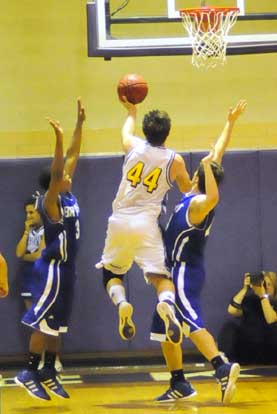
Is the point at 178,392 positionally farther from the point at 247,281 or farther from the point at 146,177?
the point at 247,281

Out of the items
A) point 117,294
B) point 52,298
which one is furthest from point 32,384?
point 117,294

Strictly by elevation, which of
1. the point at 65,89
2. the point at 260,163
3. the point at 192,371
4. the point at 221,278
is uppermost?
the point at 65,89

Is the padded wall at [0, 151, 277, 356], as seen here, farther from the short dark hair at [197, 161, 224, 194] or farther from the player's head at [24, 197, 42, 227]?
the short dark hair at [197, 161, 224, 194]

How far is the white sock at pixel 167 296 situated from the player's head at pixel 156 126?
3.86 feet

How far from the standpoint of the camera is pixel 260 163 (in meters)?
10.1

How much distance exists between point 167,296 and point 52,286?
1066mm

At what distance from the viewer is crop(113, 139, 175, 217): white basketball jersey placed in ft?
Result: 25.6

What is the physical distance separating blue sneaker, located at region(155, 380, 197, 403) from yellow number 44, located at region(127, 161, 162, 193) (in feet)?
4.98

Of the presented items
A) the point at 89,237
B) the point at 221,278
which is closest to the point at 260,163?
the point at 221,278

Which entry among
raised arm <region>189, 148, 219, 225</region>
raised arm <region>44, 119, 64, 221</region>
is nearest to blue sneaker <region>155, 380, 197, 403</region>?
raised arm <region>189, 148, 219, 225</region>

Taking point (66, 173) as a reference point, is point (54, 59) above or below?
above

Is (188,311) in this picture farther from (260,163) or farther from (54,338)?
(260,163)

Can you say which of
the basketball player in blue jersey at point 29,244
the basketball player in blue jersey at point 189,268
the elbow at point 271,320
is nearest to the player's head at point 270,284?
the elbow at point 271,320

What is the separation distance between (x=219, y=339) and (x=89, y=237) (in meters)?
1.62
